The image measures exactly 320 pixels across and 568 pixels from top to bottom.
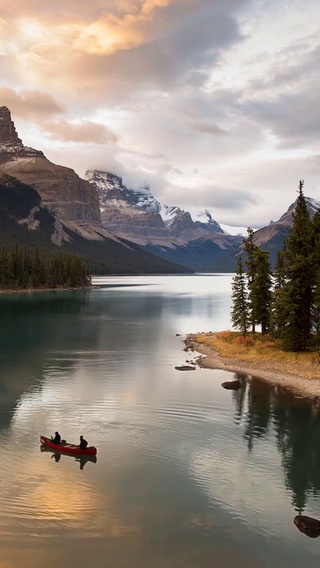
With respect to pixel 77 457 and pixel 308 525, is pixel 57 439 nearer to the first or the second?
pixel 77 457

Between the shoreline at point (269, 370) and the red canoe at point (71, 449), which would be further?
the shoreline at point (269, 370)

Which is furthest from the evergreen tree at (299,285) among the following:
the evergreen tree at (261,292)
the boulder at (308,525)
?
the boulder at (308,525)

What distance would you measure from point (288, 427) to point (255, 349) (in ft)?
100

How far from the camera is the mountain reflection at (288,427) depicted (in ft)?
110

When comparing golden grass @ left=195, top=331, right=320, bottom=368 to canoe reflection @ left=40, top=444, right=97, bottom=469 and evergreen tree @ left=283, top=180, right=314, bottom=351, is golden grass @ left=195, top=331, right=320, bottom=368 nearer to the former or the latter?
evergreen tree @ left=283, top=180, right=314, bottom=351

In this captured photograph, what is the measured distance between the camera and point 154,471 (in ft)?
111

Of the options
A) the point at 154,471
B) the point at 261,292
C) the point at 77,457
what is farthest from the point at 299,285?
the point at 77,457

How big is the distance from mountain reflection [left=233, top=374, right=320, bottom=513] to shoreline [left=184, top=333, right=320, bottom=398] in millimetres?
1848

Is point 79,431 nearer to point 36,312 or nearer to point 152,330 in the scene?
point 152,330

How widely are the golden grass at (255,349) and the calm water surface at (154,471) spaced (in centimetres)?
780

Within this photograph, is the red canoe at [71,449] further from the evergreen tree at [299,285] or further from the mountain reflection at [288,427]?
the evergreen tree at [299,285]

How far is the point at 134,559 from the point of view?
933 inches

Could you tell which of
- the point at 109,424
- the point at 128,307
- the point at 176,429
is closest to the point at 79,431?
the point at 109,424

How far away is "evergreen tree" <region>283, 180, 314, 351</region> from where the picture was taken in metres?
64.7
